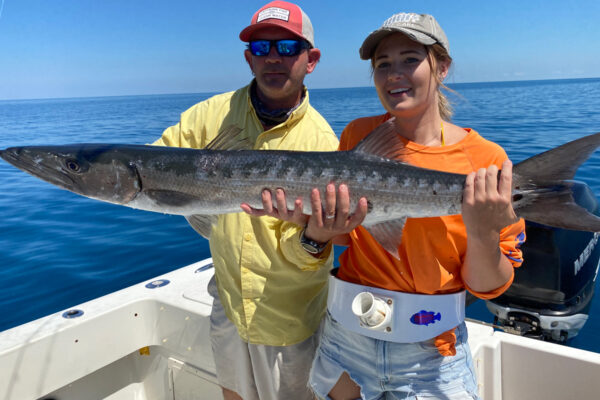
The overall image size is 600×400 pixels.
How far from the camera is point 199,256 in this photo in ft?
30.4

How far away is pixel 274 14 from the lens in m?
3.02

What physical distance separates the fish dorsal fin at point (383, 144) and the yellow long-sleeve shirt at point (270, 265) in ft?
1.75

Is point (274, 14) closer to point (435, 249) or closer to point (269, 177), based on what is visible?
point (269, 177)

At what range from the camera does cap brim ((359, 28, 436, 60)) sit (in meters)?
2.27

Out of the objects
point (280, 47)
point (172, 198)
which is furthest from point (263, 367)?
point (280, 47)

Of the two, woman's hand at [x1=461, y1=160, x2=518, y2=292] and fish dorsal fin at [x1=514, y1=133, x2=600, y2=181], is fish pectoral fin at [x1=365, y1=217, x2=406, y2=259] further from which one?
fish dorsal fin at [x1=514, y1=133, x2=600, y2=181]

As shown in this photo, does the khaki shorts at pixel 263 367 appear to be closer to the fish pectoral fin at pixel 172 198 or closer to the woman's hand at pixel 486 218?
the fish pectoral fin at pixel 172 198

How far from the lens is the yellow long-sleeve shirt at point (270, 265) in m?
2.91

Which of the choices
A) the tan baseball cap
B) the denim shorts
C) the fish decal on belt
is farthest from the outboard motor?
the tan baseball cap

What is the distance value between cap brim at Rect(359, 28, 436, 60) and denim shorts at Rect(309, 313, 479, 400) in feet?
5.34

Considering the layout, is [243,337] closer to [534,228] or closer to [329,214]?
[329,214]

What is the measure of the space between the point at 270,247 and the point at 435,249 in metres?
1.10

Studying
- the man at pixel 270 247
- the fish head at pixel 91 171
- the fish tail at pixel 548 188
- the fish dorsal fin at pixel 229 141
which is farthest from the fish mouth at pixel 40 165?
the fish tail at pixel 548 188

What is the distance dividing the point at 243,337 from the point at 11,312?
237 inches
